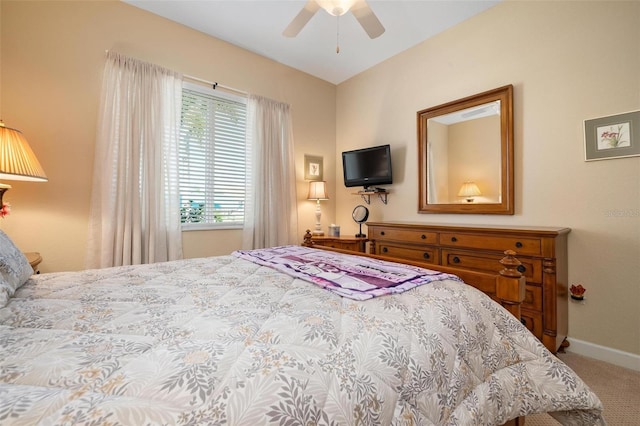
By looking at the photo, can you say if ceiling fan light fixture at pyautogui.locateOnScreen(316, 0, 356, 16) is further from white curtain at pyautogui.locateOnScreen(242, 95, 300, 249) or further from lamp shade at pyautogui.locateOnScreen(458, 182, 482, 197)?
lamp shade at pyautogui.locateOnScreen(458, 182, 482, 197)

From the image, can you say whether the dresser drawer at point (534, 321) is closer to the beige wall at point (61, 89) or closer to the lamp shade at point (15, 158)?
the beige wall at point (61, 89)

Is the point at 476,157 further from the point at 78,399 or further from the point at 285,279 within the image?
the point at 78,399

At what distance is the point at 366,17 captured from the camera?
6.47 feet

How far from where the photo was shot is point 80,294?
107 centimetres

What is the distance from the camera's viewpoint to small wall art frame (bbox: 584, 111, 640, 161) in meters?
1.86

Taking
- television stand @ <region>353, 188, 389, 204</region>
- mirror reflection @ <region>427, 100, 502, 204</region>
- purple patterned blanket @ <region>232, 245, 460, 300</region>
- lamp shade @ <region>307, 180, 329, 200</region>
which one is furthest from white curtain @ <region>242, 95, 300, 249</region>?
mirror reflection @ <region>427, 100, 502, 204</region>

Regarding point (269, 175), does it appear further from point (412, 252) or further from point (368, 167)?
point (412, 252)

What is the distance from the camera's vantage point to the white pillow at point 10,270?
3.16ft

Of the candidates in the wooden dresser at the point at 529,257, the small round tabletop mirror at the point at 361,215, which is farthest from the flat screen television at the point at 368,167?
the wooden dresser at the point at 529,257

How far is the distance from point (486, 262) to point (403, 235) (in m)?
0.77

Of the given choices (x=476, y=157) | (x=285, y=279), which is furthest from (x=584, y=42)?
(x=285, y=279)

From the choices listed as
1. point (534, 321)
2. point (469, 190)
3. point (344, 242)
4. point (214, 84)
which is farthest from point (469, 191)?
point (214, 84)

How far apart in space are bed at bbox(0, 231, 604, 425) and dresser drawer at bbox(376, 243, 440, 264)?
52.9 inches

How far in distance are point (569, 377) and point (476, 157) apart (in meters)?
2.09
